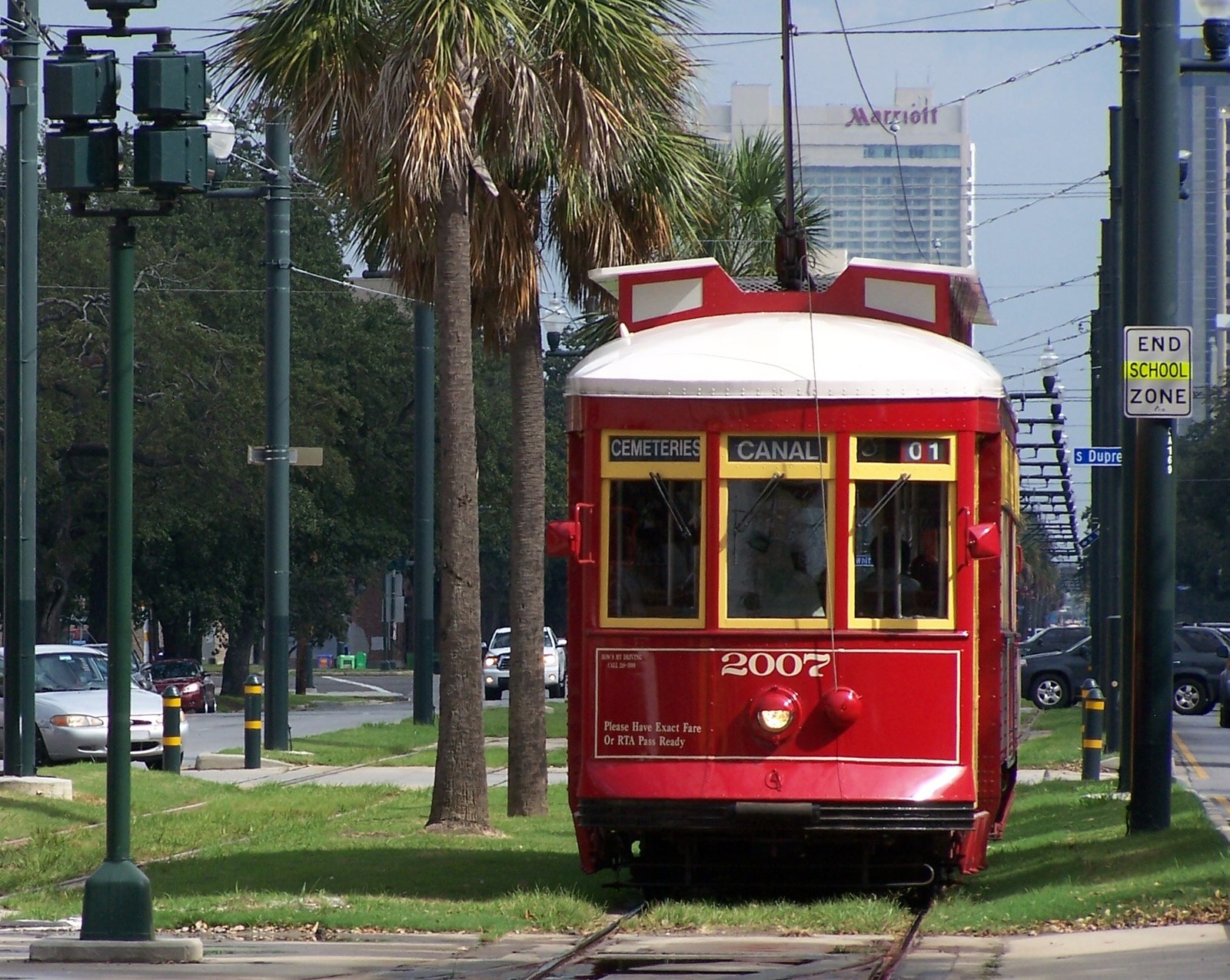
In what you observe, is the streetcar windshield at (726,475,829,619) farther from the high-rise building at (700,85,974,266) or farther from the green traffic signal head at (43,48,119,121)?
the high-rise building at (700,85,974,266)

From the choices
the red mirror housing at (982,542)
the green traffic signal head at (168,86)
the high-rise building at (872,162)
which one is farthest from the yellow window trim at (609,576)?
the high-rise building at (872,162)

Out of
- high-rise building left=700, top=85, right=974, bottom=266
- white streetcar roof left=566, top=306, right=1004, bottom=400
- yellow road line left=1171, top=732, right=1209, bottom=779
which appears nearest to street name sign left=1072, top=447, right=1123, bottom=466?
yellow road line left=1171, top=732, right=1209, bottom=779

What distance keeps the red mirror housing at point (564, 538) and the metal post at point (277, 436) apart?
15582 millimetres

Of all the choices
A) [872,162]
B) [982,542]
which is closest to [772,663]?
[982,542]

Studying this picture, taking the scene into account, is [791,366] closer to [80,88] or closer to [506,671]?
[80,88]

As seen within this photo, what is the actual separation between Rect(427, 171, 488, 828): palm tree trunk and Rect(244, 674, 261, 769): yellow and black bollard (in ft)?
27.8

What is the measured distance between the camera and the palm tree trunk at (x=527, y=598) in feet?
58.2

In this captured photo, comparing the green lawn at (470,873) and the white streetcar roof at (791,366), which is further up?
the white streetcar roof at (791,366)

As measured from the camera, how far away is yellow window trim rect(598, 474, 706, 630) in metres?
10.8

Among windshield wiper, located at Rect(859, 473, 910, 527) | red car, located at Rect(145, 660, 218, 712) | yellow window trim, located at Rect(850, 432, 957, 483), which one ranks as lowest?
red car, located at Rect(145, 660, 218, 712)

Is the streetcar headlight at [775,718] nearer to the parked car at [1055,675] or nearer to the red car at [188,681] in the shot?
the parked car at [1055,675]

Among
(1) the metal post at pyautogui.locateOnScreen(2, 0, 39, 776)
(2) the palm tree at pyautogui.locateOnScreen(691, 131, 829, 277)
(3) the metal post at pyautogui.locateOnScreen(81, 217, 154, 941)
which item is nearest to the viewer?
(3) the metal post at pyautogui.locateOnScreen(81, 217, 154, 941)

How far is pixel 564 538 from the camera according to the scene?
35.5ft

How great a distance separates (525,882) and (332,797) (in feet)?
23.8
